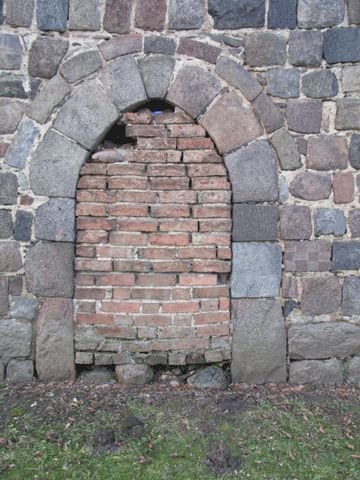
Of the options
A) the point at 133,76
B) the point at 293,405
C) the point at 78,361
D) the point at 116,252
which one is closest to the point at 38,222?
the point at 116,252

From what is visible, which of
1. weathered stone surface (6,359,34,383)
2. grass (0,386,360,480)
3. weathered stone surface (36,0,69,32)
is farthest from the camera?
weathered stone surface (6,359,34,383)

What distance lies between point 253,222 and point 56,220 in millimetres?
1348

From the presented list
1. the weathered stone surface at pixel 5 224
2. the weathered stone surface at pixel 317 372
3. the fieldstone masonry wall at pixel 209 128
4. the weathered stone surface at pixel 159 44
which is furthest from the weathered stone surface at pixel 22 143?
the weathered stone surface at pixel 317 372

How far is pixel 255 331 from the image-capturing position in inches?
107

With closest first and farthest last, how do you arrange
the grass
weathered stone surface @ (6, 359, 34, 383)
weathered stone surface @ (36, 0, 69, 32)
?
the grass < weathered stone surface @ (36, 0, 69, 32) < weathered stone surface @ (6, 359, 34, 383)

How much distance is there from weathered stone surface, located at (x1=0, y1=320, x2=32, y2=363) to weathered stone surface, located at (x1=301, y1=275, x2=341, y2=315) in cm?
194

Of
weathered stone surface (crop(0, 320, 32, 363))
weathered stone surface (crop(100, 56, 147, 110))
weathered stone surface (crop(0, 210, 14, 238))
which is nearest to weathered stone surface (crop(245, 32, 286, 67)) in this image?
→ weathered stone surface (crop(100, 56, 147, 110))

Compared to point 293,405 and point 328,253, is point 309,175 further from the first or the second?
point 293,405

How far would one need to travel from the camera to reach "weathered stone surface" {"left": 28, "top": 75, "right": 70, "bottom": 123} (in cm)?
267

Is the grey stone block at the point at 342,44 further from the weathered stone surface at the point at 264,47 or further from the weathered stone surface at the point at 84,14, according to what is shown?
the weathered stone surface at the point at 84,14

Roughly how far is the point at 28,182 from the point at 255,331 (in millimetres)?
1873

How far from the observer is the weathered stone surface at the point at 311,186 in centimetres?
273

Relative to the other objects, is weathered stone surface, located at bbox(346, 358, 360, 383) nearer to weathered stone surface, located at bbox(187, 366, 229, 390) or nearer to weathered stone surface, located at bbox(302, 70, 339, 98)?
weathered stone surface, located at bbox(187, 366, 229, 390)

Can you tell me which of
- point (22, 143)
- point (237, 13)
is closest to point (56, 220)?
point (22, 143)
